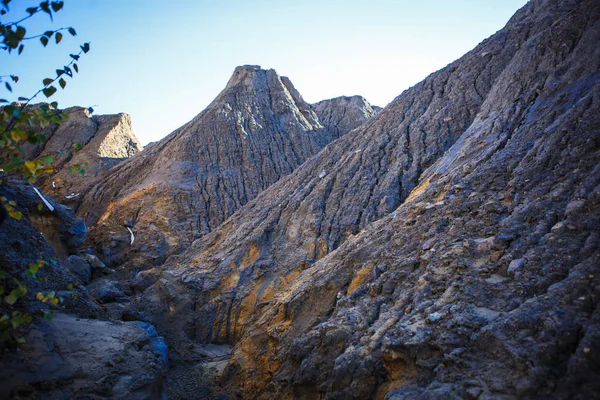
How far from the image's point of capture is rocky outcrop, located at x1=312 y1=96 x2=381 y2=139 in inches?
1090

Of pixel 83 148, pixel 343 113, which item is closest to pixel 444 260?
pixel 343 113

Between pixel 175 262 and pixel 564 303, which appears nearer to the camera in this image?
pixel 564 303

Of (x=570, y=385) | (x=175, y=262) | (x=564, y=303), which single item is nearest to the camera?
(x=570, y=385)

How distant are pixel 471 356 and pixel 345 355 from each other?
1.93 m

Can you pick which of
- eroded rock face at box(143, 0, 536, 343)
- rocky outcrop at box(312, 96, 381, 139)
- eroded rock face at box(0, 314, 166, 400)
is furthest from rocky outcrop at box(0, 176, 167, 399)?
rocky outcrop at box(312, 96, 381, 139)

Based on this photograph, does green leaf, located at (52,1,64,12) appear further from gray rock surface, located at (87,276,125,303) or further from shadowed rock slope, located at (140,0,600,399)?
gray rock surface, located at (87,276,125,303)

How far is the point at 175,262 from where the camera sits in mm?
14477

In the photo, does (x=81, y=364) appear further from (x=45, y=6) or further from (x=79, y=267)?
(x=79, y=267)

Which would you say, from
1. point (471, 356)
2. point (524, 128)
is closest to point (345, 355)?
point (471, 356)

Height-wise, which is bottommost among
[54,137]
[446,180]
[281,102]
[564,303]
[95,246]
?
[564,303]

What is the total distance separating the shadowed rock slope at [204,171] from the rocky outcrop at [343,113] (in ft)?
6.85

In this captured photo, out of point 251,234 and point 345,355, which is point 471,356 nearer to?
point 345,355

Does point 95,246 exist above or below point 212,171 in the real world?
below

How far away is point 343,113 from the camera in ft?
95.7
